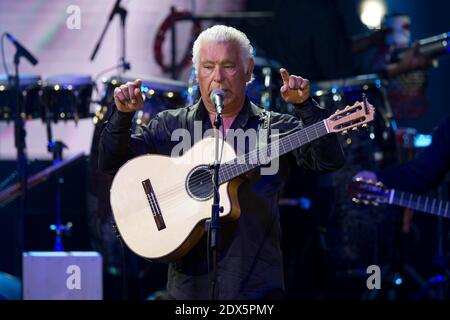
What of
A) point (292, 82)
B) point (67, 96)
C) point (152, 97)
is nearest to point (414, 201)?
point (152, 97)

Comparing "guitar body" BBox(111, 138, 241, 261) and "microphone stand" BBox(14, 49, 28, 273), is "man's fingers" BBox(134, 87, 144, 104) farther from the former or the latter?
"microphone stand" BBox(14, 49, 28, 273)

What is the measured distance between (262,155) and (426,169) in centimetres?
225

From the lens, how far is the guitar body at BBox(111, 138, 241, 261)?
4.80 m

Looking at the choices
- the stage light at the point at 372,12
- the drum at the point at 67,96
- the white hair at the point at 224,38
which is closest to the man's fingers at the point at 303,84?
the white hair at the point at 224,38

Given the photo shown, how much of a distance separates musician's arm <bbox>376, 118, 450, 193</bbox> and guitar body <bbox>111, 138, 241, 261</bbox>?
2281mm

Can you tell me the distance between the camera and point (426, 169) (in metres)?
6.62

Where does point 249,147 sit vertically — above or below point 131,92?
below

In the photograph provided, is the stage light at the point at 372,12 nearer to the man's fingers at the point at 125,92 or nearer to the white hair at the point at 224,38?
the white hair at the point at 224,38

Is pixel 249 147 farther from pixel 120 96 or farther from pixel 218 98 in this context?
pixel 120 96

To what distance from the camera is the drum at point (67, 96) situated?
774cm

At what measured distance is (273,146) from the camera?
4773mm

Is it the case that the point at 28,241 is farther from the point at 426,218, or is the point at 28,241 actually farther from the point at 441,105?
the point at 441,105
